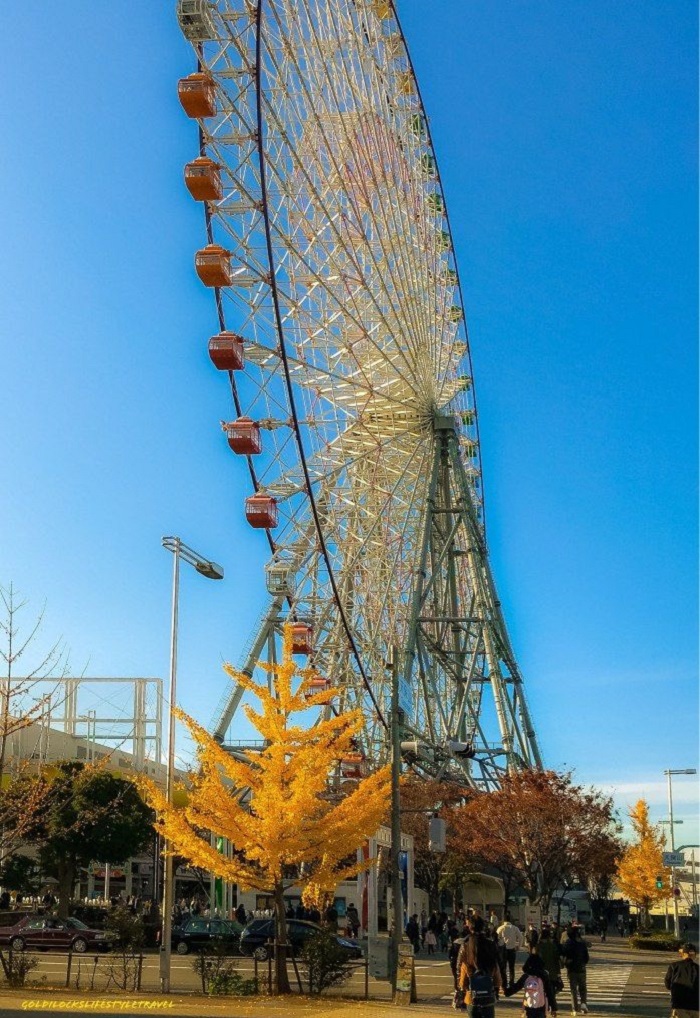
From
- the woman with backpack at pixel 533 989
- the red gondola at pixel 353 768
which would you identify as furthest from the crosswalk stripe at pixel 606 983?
the red gondola at pixel 353 768

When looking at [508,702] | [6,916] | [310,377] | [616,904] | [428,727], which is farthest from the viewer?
[616,904]

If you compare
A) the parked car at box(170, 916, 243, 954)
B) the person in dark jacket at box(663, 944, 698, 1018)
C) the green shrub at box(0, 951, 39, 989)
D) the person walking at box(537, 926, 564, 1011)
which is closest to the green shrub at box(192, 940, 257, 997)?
the green shrub at box(0, 951, 39, 989)

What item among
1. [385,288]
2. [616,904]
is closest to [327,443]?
[385,288]

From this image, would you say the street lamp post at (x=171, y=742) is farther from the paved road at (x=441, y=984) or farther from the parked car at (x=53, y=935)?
the parked car at (x=53, y=935)

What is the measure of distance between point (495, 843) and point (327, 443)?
1858cm

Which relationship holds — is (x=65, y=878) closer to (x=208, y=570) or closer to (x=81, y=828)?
(x=81, y=828)

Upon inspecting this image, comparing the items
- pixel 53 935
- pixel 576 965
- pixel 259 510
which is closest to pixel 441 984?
pixel 576 965

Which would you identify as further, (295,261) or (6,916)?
(6,916)

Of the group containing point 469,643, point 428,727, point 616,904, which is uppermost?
point 469,643

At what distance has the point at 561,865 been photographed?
52.1 meters

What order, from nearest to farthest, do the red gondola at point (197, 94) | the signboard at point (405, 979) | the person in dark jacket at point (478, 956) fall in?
the person in dark jacket at point (478, 956)
the signboard at point (405, 979)
the red gondola at point (197, 94)

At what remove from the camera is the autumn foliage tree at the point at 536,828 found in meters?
50.9

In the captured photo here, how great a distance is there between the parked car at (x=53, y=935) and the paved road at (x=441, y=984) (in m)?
3.78

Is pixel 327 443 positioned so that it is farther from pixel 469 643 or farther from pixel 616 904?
pixel 616 904
